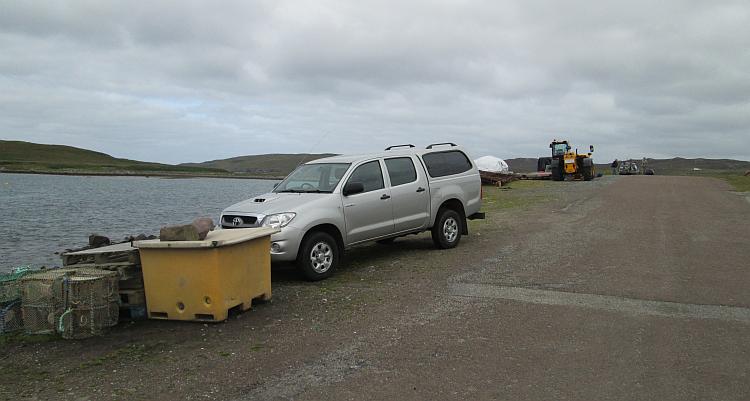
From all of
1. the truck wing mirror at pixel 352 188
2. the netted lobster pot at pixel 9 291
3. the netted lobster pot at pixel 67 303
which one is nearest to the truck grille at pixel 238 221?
the truck wing mirror at pixel 352 188

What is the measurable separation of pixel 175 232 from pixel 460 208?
257 inches

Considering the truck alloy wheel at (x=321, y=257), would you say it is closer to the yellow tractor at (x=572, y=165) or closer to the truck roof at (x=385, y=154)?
the truck roof at (x=385, y=154)

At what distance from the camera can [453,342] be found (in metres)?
5.73

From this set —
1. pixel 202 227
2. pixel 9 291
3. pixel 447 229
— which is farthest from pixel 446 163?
pixel 9 291

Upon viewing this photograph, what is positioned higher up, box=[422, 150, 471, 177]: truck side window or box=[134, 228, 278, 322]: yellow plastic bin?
box=[422, 150, 471, 177]: truck side window

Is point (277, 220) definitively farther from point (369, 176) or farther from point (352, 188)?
point (369, 176)

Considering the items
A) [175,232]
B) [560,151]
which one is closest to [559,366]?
[175,232]

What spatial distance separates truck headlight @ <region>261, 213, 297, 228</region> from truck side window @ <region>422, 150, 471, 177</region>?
355cm

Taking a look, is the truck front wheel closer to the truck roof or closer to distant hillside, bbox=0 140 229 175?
the truck roof

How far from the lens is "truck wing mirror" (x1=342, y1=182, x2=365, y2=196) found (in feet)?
30.5

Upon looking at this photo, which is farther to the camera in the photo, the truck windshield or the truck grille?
the truck windshield

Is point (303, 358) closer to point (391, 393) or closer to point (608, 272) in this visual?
point (391, 393)

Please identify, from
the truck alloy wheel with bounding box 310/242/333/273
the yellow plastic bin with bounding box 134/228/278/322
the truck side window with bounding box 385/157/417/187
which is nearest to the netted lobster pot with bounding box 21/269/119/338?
the yellow plastic bin with bounding box 134/228/278/322

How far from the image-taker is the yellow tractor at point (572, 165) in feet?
143
